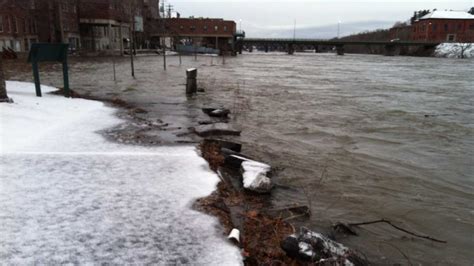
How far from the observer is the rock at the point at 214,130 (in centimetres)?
973

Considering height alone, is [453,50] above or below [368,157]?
above

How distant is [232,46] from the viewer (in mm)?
114500

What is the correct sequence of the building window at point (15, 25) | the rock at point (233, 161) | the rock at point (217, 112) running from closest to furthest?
the rock at point (233, 161) → the rock at point (217, 112) → the building window at point (15, 25)

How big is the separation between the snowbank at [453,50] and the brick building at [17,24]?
90499 mm

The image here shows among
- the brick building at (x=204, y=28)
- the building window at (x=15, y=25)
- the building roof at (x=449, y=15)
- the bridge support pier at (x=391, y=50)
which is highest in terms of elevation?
the building roof at (x=449, y=15)

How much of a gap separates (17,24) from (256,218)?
56415 mm

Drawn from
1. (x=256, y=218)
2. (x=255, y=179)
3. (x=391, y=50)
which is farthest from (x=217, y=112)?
(x=391, y=50)

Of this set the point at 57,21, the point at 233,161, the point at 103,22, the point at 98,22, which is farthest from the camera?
the point at 103,22

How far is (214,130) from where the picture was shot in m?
9.98

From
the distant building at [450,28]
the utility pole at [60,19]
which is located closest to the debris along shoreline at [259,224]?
the utility pole at [60,19]

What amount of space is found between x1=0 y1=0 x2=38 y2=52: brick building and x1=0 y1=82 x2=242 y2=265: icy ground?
4752cm

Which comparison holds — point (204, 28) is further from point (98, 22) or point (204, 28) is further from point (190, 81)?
point (190, 81)

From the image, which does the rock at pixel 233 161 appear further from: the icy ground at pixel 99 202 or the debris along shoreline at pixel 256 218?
the icy ground at pixel 99 202

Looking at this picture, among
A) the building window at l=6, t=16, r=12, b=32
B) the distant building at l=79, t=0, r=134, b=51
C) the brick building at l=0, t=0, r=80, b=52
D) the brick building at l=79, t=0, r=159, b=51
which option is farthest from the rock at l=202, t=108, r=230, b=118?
the distant building at l=79, t=0, r=134, b=51
